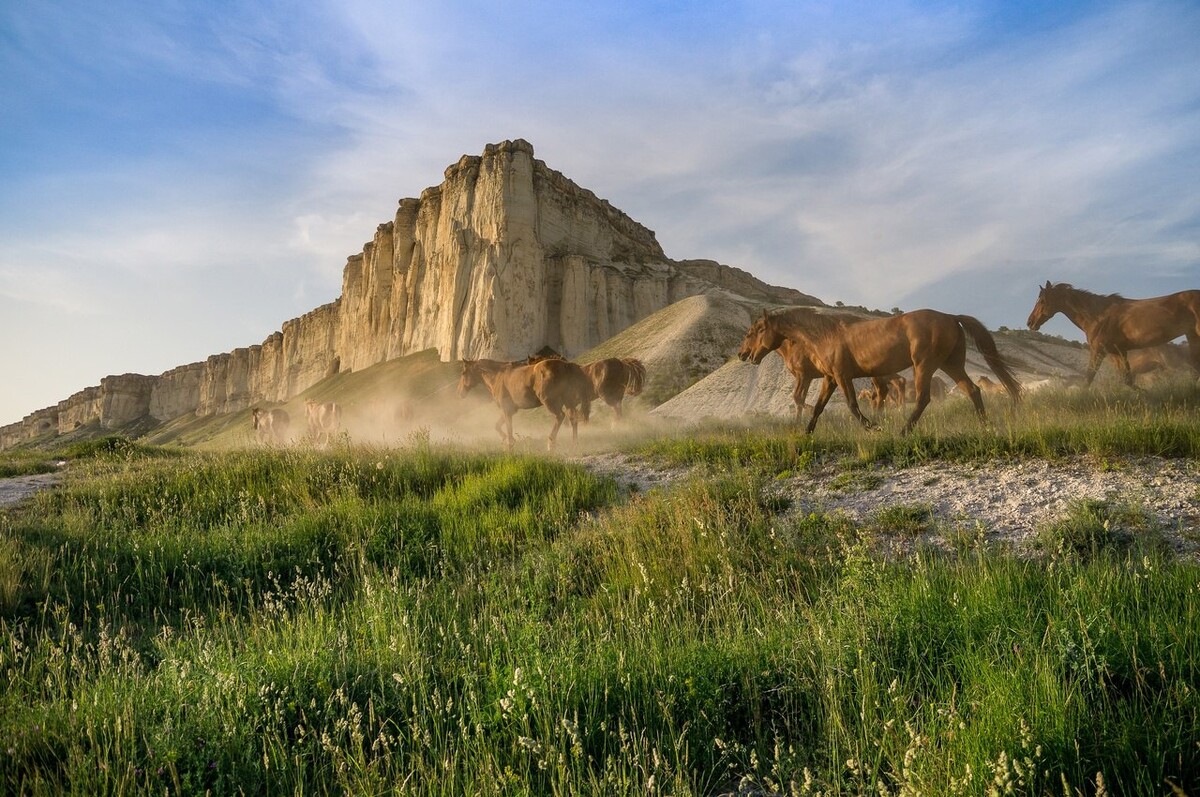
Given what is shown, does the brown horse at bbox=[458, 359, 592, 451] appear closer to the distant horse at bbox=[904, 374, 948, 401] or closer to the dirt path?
the distant horse at bbox=[904, 374, 948, 401]

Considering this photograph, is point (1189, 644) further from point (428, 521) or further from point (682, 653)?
point (428, 521)

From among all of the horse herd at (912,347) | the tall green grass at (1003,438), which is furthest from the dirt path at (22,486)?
the tall green grass at (1003,438)

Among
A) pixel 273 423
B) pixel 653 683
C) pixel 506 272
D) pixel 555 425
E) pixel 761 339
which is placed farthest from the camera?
pixel 506 272

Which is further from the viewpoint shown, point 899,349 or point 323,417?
point 323,417

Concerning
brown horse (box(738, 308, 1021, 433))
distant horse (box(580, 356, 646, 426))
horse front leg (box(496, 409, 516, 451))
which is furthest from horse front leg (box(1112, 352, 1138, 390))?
horse front leg (box(496, 409, 516, 451))

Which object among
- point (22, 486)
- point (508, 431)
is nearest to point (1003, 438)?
point (508, 431)

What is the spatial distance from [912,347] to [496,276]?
58.9 metres

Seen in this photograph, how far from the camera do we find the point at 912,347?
1082 cm

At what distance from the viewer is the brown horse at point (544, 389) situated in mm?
18312

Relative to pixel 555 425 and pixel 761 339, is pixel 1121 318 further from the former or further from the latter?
pixel 555 425

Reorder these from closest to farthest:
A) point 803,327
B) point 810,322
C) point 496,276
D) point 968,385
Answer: point 968,385 < point 810,322 < point 803,327 < point 496,276

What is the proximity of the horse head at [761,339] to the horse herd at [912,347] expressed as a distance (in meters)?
0.02

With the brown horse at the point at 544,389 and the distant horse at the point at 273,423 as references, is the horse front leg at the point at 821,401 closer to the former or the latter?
the brown horse at the point at 544,389

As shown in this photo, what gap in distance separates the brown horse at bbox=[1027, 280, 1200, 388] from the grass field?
33.3 ft
